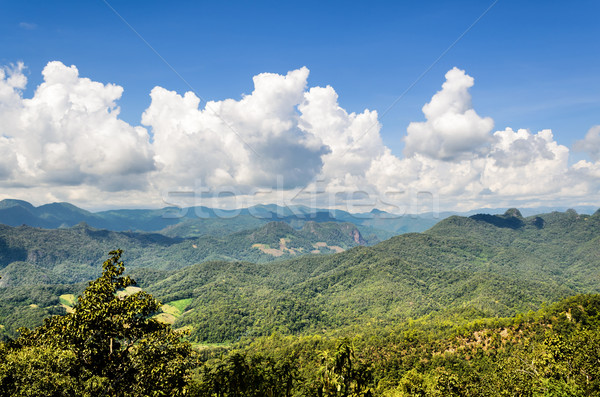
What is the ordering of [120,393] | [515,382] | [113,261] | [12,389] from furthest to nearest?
[515,382], [113,261], [120,393], [12,389]

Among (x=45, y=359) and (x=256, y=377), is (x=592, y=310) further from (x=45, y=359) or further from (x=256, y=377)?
(x=45, y=359)

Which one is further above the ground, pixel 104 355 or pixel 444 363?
pixel 104 355

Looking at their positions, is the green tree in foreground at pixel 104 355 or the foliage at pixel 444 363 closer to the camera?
the foliage at pixel 444 363

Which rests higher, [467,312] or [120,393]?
[120,393]

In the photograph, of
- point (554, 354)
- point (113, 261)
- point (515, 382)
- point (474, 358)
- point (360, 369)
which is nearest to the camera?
point (360, 369)

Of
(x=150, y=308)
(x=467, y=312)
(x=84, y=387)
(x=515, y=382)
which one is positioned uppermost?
(x=150, y=308)

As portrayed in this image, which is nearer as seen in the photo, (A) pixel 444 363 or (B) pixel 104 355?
(B) pixel 104 355

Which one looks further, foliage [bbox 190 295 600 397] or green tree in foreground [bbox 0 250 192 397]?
green tree in foreground [bbox 0 250 192 397]

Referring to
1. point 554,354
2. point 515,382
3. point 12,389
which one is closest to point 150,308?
point 12,389
